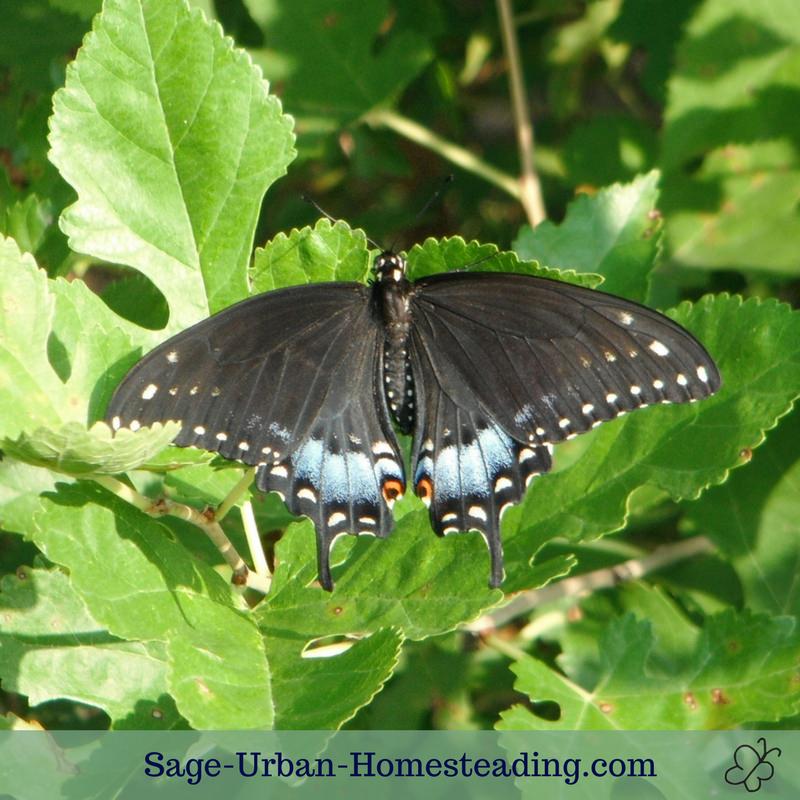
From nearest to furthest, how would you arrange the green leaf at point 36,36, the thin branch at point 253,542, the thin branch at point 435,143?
the thin branch at point 253,542 < the green leaf at point 36,36 < the thin branch at point 435,143

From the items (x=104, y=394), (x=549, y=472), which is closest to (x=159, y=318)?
(x=104, y=394)

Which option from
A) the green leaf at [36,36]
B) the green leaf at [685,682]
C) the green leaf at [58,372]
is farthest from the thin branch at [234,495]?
the green leaf at [36,36]

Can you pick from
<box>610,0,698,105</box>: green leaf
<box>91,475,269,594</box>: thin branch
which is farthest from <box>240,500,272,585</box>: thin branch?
<box>610,0,698,105</box>: green leaf

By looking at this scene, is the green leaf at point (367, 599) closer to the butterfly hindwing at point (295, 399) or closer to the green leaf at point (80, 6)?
the butterfly hindwing at point (295, 399)

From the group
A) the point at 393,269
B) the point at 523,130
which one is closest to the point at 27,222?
the point at 393,269

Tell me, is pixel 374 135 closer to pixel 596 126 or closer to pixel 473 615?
pixel 596 126
